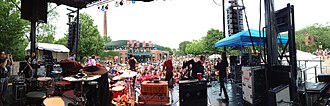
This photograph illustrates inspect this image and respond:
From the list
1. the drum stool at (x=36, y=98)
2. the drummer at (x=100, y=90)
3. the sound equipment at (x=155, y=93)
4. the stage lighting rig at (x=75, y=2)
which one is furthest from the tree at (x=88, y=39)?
the drummer at (x=100, y=90)

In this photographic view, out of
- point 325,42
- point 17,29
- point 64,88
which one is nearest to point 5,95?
point 64,88

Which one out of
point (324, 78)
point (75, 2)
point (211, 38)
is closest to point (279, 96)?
point (324, 78)

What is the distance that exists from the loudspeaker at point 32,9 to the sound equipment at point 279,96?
8.80 m

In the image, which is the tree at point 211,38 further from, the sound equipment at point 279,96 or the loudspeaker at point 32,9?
the sound equipment at point 279,96

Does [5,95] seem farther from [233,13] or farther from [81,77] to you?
[233,13]

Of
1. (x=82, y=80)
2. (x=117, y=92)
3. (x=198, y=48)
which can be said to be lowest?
(x=117, y=92)

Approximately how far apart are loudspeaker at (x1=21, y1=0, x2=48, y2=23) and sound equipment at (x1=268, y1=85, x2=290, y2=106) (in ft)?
28.9

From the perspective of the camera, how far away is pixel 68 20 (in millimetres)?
11234

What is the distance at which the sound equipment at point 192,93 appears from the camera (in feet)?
13.0

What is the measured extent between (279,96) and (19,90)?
20.2ft

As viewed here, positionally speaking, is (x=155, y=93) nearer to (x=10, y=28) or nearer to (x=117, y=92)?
(x=117, y=92)

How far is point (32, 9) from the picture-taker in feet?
26.7

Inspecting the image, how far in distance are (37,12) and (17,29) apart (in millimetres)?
7891

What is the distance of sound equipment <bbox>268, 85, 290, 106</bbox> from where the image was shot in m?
3.09
